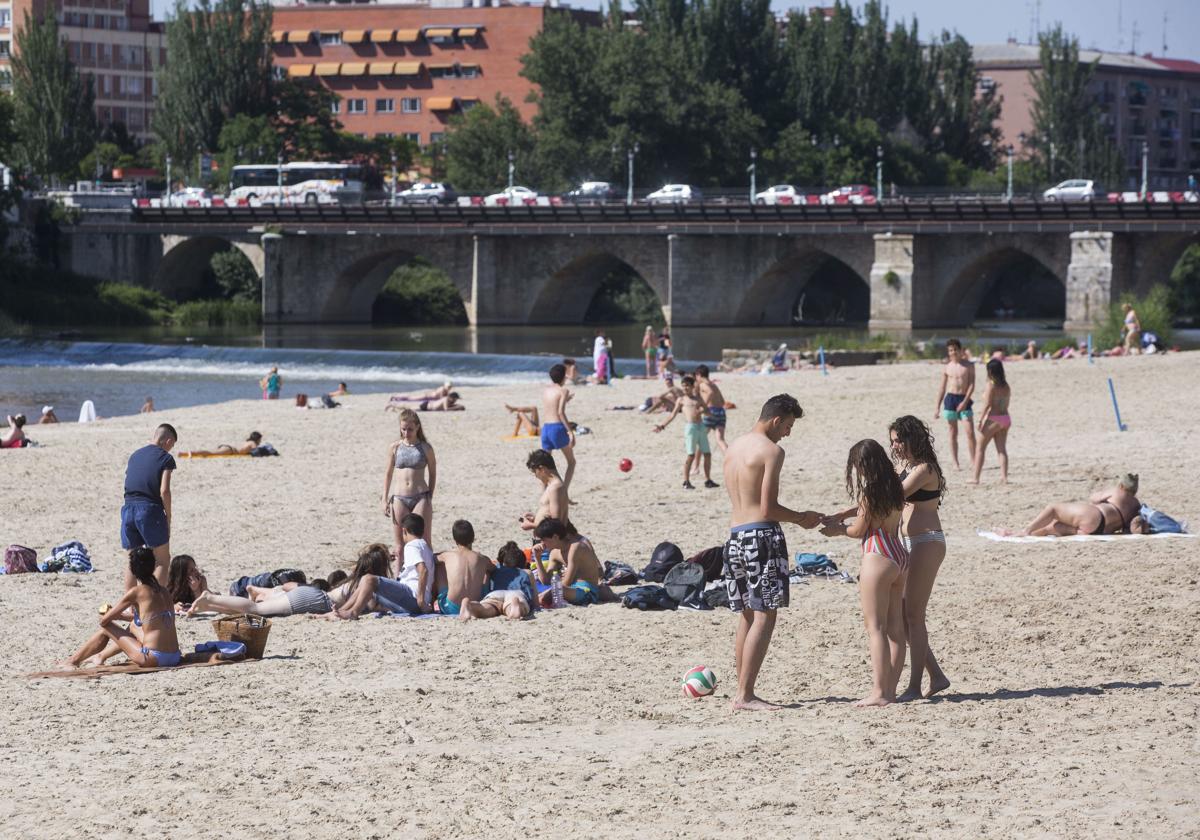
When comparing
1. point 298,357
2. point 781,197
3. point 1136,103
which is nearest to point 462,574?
point 298,357

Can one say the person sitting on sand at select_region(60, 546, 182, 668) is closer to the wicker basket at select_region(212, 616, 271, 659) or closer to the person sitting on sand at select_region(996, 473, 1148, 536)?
the wicker basket at select_region(212, 616, 271, 659)

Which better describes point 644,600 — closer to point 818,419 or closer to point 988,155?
point 818,419

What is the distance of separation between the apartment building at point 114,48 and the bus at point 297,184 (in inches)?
1194

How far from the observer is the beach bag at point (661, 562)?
1445 centimetres

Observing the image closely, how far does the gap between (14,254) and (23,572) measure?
199ft

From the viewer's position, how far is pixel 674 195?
73.1 meters

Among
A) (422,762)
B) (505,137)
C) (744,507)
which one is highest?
(505,137)

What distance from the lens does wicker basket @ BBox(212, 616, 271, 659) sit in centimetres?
1194

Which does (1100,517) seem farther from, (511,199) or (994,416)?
(511,199)

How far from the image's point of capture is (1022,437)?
2361 centimetres

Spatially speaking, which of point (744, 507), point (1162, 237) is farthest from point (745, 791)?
point (1162, 237)

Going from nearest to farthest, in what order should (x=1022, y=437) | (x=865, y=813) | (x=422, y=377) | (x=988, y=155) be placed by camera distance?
(x=865, y=813) → (x=1022, y=437) → (x=422, y=377) → (x=988, y=155)

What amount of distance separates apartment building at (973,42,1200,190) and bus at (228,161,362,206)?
2055 inches

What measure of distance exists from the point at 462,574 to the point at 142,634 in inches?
96.7
